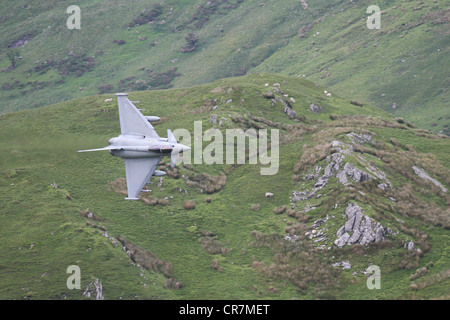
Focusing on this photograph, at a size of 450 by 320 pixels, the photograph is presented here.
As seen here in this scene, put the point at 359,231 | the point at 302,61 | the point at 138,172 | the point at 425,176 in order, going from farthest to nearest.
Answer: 1. the point at 302,61
2. the point at 425,176
3. the point at 359,231
4. the point at 138,172

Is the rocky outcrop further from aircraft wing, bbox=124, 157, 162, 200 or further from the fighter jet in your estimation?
aircraft wing, bbox=124, 157, 162, 200

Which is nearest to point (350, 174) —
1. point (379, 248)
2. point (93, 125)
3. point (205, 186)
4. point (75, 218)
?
point (379, 248)

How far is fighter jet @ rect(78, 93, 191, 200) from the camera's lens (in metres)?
46.4

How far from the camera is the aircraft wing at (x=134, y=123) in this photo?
4853cm

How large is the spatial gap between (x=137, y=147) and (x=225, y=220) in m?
13.6

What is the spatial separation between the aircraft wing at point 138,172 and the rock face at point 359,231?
61.7 feet

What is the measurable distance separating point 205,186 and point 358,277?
22215mm

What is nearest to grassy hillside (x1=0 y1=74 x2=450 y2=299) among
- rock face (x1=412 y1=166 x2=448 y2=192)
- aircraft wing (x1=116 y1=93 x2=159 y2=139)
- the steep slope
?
rock face (x1=412 y1=166 x2=448 y2=192)

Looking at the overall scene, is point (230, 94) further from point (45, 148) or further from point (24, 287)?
point (24, 287)

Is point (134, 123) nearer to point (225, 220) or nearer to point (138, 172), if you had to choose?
point (138, 172)

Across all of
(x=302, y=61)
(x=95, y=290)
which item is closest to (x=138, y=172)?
(x=95, y=290)

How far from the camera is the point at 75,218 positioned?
51031 millimetres

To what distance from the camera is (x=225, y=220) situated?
54656 mm

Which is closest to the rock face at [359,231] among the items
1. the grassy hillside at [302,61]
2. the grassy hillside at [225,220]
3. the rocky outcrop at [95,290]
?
the grassy hillside at [225,220]
